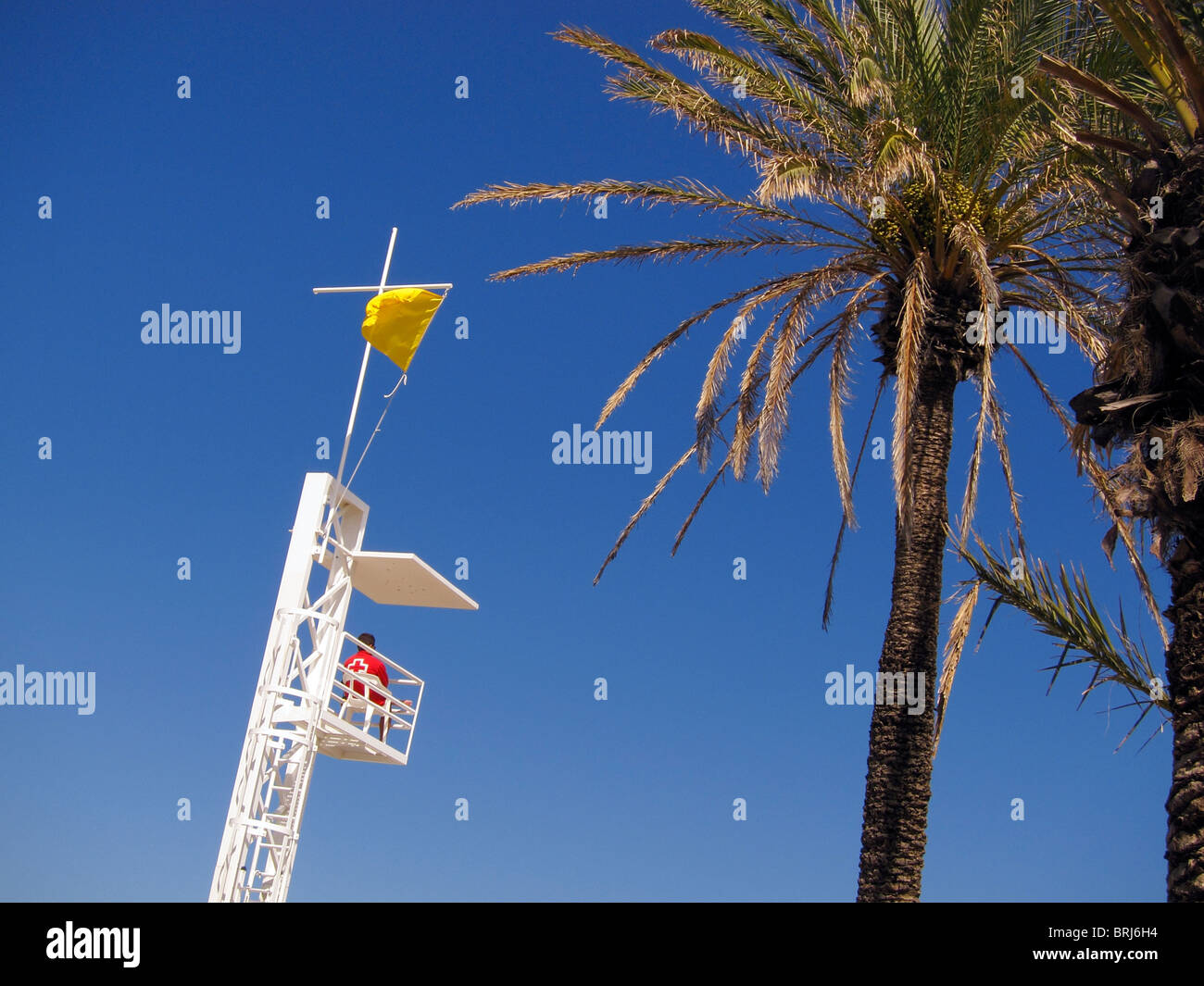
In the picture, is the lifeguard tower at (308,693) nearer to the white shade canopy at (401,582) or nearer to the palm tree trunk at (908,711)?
the white shade canopy at (401,582)

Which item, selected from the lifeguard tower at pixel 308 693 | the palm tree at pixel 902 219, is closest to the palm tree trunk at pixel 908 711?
the palm tree at pixel 902 219

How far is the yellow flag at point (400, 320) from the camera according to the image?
14969mm

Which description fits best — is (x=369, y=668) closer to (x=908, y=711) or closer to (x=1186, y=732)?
(x=908, y=711)

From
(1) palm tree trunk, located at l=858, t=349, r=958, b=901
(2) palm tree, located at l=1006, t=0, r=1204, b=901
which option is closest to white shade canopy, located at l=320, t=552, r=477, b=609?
(1) palm tree trunk, located at l=858, t=349, r=958, b=901

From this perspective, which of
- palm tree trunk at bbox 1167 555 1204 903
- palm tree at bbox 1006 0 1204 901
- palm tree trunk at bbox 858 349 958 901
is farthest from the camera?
palm tree trunk at bbox 858 349 958 901

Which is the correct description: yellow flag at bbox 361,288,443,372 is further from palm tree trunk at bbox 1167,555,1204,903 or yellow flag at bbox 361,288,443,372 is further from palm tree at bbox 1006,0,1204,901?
palm tree trunk at bbox 1167,555,1204,903

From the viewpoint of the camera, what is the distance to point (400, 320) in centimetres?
1508

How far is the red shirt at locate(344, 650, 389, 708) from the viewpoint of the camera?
535 inches

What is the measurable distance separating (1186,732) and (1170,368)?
224 centimetres

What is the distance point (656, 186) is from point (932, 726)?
6.62 metres

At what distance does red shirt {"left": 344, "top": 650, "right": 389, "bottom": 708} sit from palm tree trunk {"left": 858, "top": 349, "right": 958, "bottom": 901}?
597cm

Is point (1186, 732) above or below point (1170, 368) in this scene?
below

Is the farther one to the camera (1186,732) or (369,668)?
(369,668)

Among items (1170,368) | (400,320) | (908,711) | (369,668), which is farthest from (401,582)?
(1170,368)
